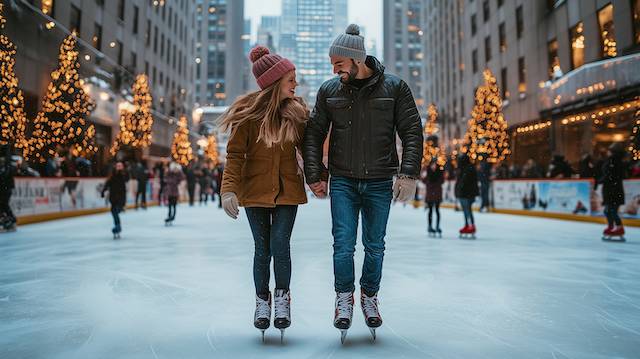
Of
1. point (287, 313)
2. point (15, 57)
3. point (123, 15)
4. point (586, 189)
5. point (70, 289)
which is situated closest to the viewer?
point (287, 313)

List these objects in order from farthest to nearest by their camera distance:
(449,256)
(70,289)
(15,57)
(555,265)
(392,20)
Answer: (392,20) → (15,57) → (449,256) → (555,265) → (70,289)

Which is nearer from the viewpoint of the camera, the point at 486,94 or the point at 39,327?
the point at 39,327

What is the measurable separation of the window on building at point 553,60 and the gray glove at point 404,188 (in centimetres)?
2275

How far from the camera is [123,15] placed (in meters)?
30.2

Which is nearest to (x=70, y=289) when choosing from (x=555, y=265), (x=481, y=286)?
(x=481, y=286)

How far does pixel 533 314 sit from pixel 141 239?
298 inches

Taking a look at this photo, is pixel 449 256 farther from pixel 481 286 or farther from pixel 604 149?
pixel 604 149

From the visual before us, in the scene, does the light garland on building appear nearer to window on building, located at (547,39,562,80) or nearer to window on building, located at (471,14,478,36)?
window on building, located at (547,39,562,80)

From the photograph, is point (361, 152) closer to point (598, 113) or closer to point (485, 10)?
point (598, 113)

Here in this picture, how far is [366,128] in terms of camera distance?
278 cm

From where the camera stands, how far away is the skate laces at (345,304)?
2.70 meters

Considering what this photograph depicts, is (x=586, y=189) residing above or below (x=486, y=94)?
below

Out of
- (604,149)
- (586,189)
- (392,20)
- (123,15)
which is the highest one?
(392,20)

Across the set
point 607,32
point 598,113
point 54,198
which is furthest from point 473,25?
point 54,198
